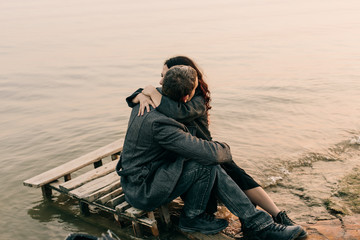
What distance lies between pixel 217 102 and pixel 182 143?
22.3 feet

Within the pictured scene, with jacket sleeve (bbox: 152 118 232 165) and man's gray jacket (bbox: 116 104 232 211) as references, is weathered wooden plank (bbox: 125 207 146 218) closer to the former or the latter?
man's gray jacket (bbox: 116 104 232 211)

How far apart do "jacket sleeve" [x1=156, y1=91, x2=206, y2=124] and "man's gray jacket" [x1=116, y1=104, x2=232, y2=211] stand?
0.24 feet

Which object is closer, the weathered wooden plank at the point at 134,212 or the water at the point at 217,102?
the weathered wooden plank at the point at 134,212

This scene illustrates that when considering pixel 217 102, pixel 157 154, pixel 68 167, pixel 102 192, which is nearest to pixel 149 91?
pixel 157 154

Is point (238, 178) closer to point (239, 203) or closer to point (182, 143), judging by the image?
point (239, 203)

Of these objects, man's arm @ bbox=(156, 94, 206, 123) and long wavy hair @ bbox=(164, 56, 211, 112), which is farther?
long wavy hair @ bbox=(164, 56, 211, 112)

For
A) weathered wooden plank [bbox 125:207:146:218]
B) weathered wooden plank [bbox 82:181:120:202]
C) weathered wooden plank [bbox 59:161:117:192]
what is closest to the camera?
weathered wooden plank [bbox 125:207:146:218]

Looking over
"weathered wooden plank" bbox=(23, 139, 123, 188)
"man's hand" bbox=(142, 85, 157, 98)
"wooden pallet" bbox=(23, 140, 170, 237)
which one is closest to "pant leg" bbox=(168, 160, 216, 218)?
"wooden pallet" bbox=(23, 140, 170, 237)

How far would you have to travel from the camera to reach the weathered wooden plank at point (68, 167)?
5281 millimetres

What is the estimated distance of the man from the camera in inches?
154

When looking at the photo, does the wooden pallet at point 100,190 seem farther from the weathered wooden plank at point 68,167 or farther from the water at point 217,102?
the water at point 217,102

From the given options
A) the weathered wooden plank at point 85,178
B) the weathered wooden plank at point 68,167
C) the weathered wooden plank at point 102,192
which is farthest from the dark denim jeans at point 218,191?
the weathered wooden plank at point 68,167

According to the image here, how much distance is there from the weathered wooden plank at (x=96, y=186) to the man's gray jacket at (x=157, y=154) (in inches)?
25.3

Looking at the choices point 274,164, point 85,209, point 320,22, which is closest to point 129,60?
point 274,164
